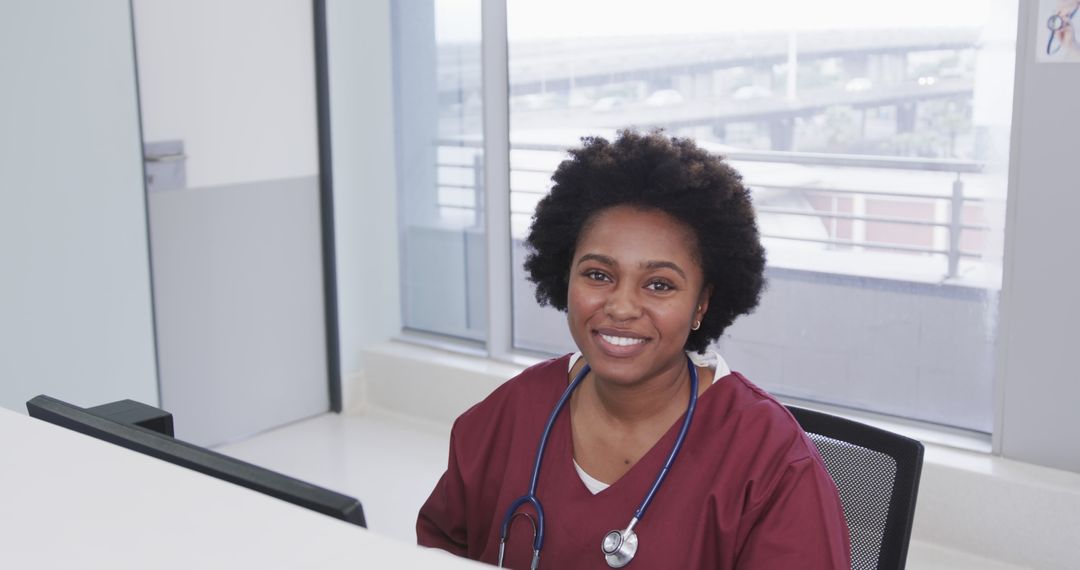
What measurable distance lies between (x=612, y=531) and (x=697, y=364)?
0.28 metres

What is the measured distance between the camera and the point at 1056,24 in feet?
8.43

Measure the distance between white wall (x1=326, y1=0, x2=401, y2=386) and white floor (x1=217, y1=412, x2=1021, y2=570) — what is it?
22 cm

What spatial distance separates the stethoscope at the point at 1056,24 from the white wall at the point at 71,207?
89.5 inches

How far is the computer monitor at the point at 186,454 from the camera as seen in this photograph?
2.19 ft

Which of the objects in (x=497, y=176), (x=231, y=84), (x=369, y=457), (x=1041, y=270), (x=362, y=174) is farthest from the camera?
(x=362, y=174)

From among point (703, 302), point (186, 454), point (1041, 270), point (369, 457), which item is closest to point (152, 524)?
point (186, 454)

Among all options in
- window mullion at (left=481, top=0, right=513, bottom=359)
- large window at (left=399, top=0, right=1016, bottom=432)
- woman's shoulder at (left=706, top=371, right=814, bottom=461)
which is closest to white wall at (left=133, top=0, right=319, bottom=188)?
window mullion at (left=481, top=0, right=513, bottom=359)

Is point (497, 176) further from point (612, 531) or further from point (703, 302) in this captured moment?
point (612, 531)

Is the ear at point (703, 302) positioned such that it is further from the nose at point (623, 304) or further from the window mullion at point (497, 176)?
the window mullion at point (497, 176)

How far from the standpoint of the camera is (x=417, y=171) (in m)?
3.92

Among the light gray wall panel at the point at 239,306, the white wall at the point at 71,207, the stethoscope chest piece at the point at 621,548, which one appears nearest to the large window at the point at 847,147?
the light gray wall panel at the point at 239,306

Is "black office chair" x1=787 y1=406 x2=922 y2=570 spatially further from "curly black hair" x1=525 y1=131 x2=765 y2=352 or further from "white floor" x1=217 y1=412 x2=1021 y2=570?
"white floor" x1=217 y1=412 x2=1021 y2=570

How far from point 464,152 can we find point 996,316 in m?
1.74

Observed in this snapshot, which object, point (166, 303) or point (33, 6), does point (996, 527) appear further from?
point (33, 6)
